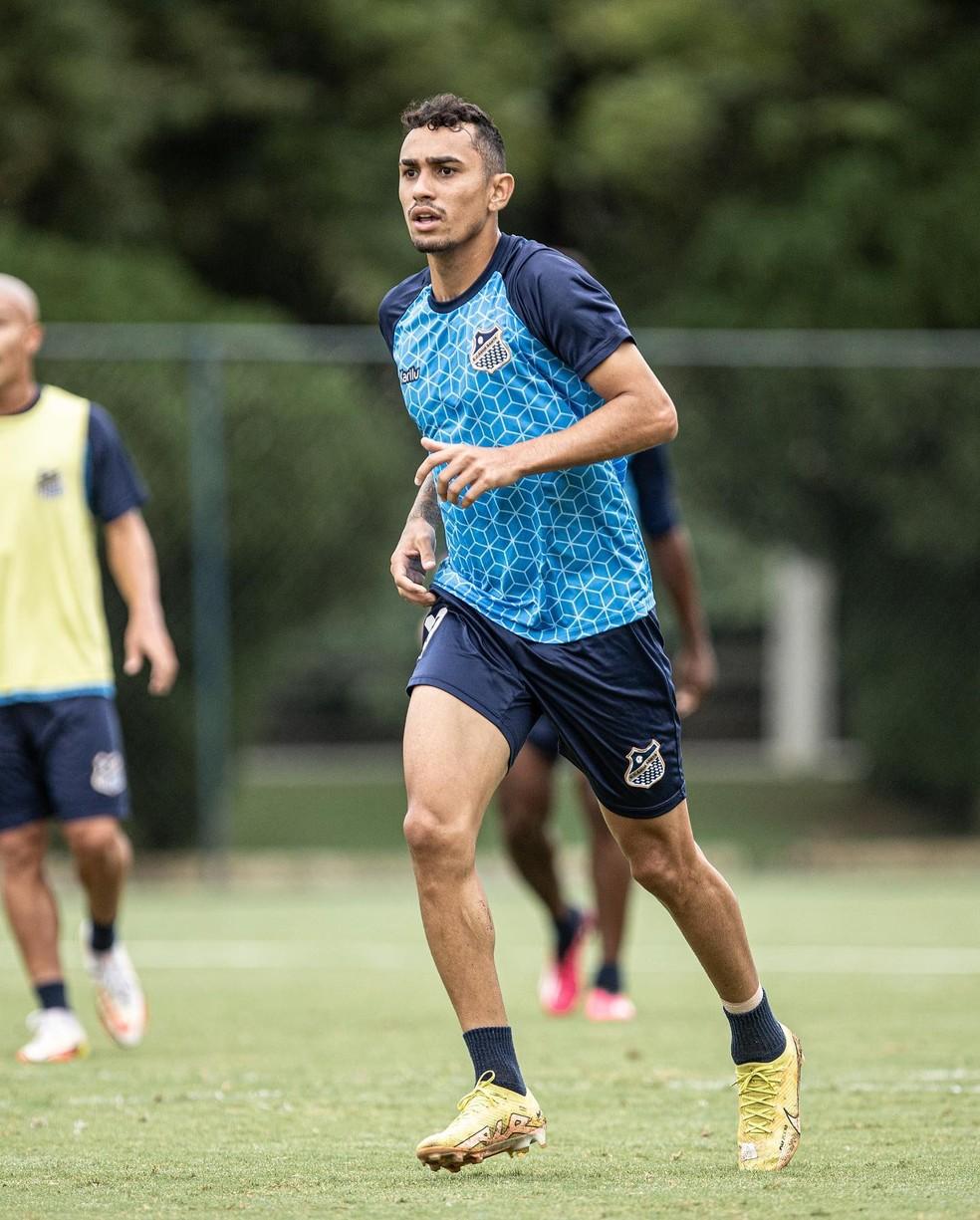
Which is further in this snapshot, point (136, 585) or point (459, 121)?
point (136, 585)

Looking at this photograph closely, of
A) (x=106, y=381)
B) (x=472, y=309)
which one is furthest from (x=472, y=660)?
(x=106, y=381)

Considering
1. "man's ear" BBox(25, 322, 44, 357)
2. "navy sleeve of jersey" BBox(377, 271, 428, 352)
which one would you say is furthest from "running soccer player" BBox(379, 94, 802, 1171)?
"man's ear" BBox(25, 322, 44, 357)

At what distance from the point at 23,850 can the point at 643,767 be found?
2.84 meters

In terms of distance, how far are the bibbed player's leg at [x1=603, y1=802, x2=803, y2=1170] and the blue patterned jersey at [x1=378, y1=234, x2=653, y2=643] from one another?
0.48 metres

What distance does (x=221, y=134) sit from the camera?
17266 millimetres

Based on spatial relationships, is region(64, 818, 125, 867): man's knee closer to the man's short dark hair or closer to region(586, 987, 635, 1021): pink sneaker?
region(586, 987, 635, 1021): pink sneaker

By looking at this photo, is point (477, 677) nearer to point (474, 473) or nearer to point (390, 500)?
point (474, 473)

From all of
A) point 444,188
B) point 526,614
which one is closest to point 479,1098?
point 526,614

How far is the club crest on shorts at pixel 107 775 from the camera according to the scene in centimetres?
668

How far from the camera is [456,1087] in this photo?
590cm

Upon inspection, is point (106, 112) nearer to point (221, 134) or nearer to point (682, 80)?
point (221, 134)

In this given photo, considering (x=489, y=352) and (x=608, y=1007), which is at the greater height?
(x=489, y=352)

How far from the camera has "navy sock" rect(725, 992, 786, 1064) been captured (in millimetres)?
4656

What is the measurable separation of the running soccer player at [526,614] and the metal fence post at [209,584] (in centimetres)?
837
